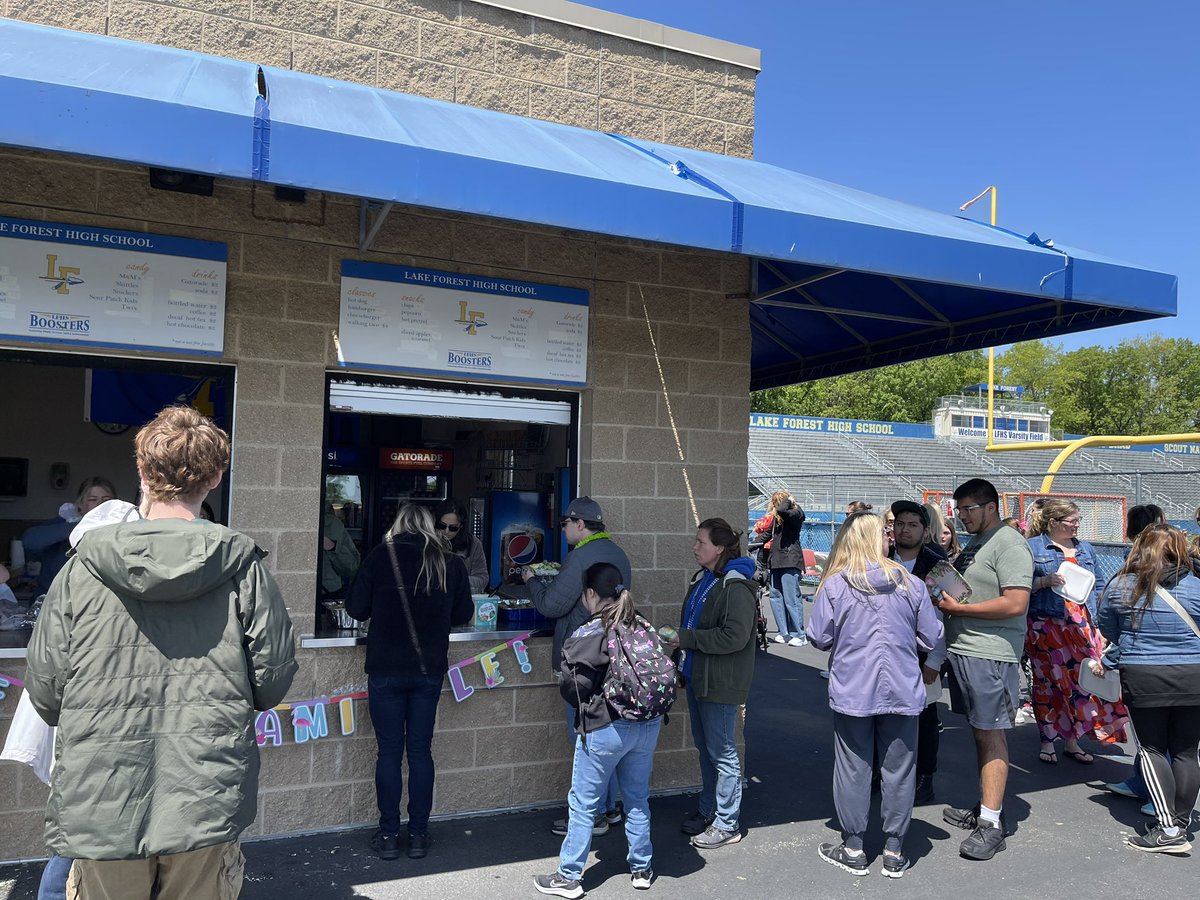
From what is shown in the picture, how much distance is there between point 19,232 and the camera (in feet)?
13.0

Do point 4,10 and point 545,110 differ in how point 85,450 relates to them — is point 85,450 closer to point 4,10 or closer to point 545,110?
point 4,10

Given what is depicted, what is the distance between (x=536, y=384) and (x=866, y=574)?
204 cm

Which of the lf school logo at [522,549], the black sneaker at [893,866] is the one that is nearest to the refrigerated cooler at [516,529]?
the lf school logo at [522,549]

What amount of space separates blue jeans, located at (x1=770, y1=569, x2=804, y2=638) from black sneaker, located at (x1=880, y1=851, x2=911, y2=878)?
257 inches

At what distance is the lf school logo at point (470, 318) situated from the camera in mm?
4816

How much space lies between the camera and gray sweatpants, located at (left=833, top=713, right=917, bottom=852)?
428 cm

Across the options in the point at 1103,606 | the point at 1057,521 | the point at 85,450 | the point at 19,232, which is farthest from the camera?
the point at 85,450

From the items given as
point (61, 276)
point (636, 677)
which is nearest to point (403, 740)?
point (636, 677)

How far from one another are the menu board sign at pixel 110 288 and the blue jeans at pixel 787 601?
26.3 ft

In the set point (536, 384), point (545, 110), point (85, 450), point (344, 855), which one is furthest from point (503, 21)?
point (85, 450)

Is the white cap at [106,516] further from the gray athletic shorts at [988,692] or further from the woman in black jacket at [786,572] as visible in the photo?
the woman in black jacket at [786,572]

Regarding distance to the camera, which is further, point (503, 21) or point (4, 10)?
point (503, 21)

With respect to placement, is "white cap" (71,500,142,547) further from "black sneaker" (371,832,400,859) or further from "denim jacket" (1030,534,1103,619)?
"denim jacket" (1030,534,1103,619)

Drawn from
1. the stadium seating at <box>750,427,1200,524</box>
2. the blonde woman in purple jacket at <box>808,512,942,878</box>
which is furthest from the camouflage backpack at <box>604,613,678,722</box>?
the stadium seating at <box>750,427,1200,524</box>
